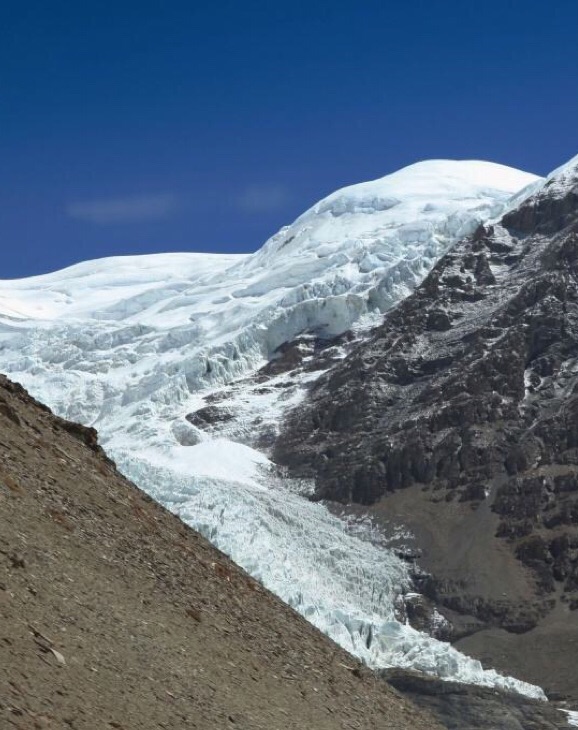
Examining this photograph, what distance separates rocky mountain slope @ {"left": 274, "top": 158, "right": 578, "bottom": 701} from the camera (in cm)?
13025

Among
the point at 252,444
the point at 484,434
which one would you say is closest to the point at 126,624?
the point at 484,434

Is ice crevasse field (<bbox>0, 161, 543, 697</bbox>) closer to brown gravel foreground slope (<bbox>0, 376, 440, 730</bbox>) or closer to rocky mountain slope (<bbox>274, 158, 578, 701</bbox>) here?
rocky mountain slope (<bbox>274, 158, 578, 701</bbox>)

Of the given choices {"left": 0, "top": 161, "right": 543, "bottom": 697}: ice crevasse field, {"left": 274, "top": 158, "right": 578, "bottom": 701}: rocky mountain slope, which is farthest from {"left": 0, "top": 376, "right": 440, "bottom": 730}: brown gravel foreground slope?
{"left": 274, "top": 158, "right": 578, "bottom": 701}: rocky mountain slope

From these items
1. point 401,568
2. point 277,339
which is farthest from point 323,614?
point 277,339

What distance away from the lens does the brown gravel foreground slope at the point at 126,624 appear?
15477mm

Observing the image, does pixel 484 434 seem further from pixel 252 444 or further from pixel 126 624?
pixel 126 624

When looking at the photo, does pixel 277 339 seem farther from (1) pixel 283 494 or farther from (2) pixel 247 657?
(2) pixel 247 657

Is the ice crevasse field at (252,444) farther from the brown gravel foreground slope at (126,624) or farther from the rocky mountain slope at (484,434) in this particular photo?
the brown gravel foreground slope at (126,624)

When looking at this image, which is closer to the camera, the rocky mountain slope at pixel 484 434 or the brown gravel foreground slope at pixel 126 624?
the brown gravel foreground slope at pixel 126 624

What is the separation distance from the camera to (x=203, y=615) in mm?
20203

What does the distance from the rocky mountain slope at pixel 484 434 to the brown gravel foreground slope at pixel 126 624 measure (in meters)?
92.4

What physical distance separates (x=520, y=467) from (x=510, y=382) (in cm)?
1329

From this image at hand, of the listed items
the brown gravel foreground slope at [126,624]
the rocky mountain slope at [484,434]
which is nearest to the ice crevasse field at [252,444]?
the rocky mountain slope at [484,434]

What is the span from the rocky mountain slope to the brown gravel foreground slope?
92.4m
